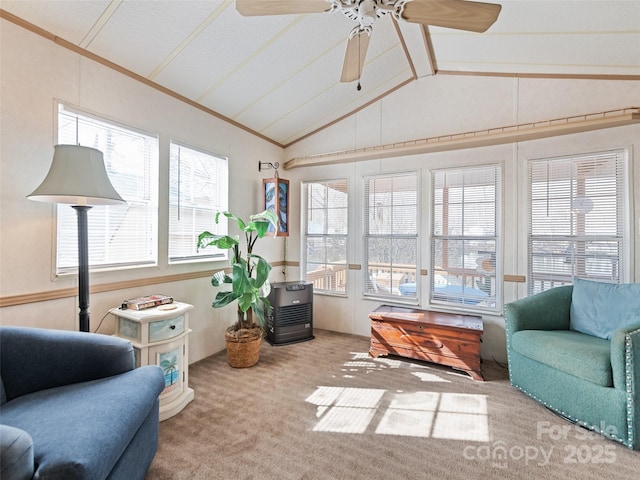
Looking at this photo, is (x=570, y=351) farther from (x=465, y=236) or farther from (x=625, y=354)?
(x=465, y=236)

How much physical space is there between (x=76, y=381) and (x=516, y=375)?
10.5 feet

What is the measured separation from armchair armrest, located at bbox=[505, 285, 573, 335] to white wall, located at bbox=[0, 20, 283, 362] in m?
3.09

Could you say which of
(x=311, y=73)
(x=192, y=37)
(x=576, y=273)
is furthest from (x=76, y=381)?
(x=576, y=273)

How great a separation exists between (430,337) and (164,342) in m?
2.43

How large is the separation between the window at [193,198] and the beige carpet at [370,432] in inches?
48.7

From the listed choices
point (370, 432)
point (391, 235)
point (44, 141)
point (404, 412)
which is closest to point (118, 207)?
point (44, 141)

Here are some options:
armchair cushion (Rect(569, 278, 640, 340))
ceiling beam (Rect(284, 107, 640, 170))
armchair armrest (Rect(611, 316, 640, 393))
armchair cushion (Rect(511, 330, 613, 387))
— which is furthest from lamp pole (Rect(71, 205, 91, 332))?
armchair cushion (Rect(569, 278, 640, 340))

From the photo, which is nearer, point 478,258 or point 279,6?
point 279,6

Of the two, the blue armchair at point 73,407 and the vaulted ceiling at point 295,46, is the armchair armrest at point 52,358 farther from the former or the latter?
the vaulted ceiling at point 295,46

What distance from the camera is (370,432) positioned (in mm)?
2053

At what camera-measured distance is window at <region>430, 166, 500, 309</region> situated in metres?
3.30

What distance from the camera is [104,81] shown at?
2.38m

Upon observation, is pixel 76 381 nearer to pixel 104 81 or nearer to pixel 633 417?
pixel 104 81

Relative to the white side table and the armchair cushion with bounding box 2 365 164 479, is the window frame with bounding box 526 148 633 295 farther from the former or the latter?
the armchair cushion with bounding box 2 365 164 479
